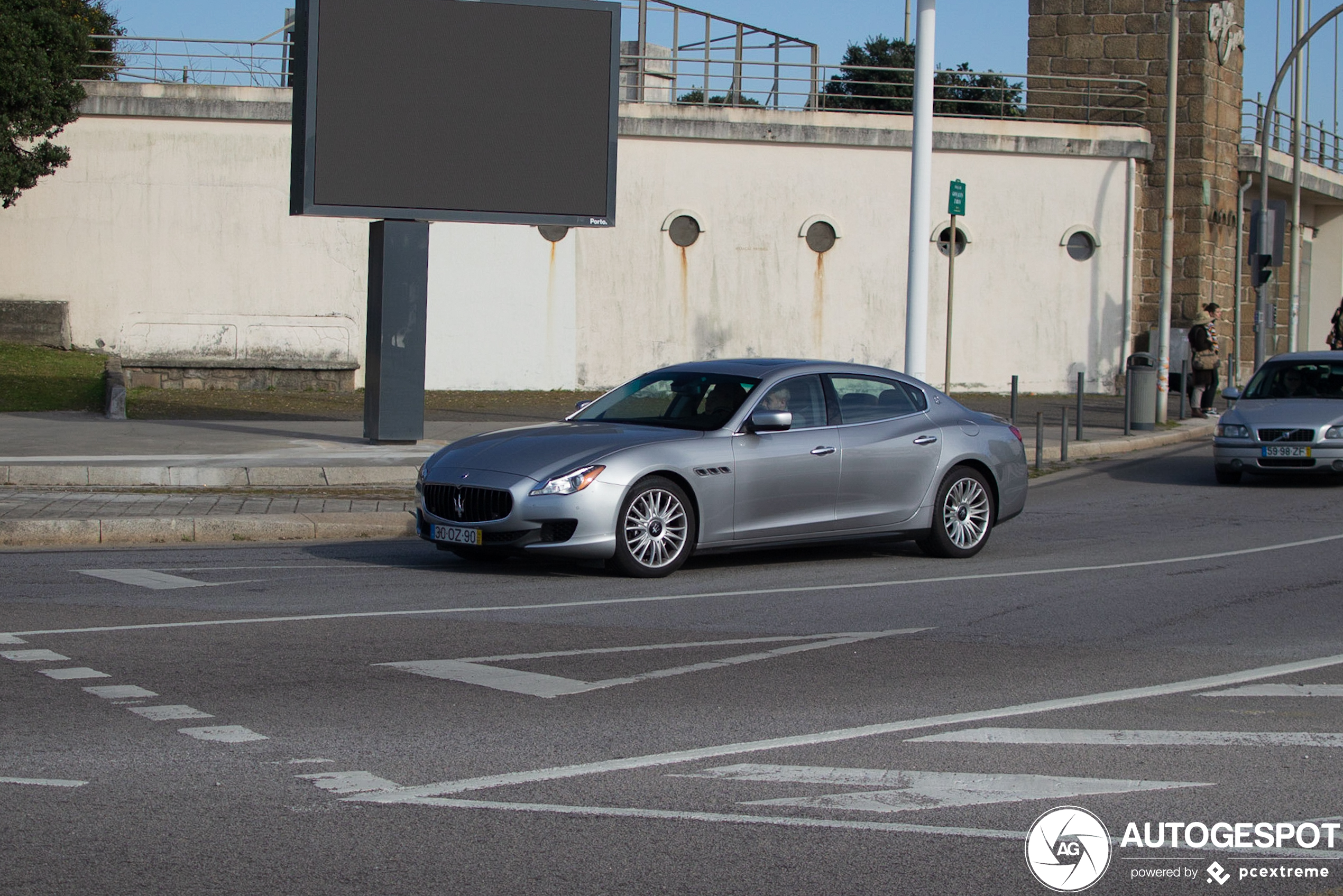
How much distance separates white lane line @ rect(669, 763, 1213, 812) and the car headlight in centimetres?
431

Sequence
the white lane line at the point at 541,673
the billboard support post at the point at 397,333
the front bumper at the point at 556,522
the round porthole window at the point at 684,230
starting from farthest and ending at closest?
the round porthole window at the point at 684,230 < the billboard support post at the point at 397,333 < the front bumper at the point at 556,522 < the white lane line at the point at 541,673

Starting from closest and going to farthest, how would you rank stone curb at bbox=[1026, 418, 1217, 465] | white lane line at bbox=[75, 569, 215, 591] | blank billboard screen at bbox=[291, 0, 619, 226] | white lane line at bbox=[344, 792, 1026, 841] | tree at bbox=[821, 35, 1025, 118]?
white lane line at bbox=[344, 792, 1026, 841] < white lane line at bbox=[75, 569, 215, 591] < blank billboard screen at bbox=[291, 0, 619, 226] < stone curb at bbox=[1026, 418, 1217, 465] < tree at bbox=[821, 35, 1025, 118]

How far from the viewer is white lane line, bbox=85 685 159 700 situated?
6.25 metres

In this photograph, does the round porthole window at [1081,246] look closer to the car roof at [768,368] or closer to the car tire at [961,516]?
the car tire at [961,516]

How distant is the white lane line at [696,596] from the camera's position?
795 cm

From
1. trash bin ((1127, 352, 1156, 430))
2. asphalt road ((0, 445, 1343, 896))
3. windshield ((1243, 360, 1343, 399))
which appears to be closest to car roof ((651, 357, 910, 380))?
asphalt road ((0, 445, 1343, 896))

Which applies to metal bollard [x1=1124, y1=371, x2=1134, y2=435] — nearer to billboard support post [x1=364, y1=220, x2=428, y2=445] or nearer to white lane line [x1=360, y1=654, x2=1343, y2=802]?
billboard support post [x1=364, y1=220, x2=428, y2=445]

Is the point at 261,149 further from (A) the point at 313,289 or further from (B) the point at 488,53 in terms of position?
(B) the point at 488,53

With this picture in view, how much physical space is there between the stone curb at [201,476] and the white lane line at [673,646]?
7631 mm

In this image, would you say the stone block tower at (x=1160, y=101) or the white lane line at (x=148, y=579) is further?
the stone block tower at (x=1160, y=101)

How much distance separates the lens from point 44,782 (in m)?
5.00

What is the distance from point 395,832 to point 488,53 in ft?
44.2

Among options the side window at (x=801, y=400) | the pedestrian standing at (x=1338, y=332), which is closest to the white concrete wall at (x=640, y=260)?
the pedestrian standing at (x=1338, y=332)

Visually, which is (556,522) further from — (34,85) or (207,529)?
(34,85)
